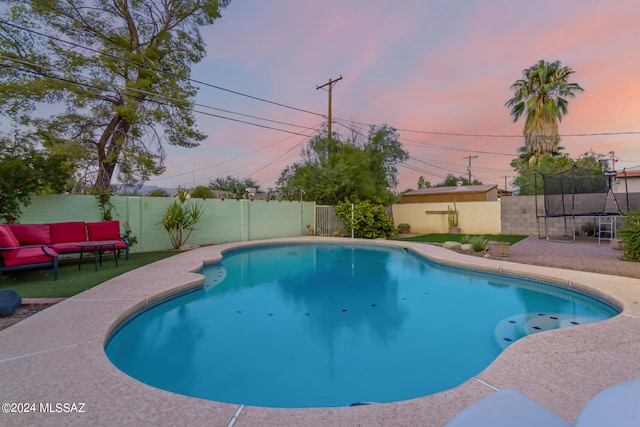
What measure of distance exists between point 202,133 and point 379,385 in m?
13.1

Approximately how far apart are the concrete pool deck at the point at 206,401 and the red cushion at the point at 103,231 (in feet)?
12.8

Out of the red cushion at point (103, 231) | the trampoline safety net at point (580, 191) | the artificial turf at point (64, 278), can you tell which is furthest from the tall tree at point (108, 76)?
the trampoline safety net at point (580, 191)

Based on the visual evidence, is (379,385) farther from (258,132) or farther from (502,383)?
(258,132)

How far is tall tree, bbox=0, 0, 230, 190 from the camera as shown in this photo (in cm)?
988

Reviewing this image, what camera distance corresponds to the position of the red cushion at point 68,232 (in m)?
6.29

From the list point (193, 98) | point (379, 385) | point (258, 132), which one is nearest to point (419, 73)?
point (258, 132)

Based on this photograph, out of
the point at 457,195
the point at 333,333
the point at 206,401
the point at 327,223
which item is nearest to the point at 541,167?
the point at 457,195

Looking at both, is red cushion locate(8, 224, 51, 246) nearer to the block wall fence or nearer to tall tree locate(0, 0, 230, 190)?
tall tree locate(0, 0, 230, 190)

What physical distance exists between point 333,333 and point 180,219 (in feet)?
Answer: 23.3

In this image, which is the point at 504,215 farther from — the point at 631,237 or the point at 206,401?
the point at 206,401

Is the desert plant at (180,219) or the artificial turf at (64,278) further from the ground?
the desert plant at (180,219)

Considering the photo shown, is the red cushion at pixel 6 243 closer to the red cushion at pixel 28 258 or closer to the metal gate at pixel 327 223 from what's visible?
the red cushion at pixel 28 258

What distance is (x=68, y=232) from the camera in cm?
646

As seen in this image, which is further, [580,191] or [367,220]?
[367,220]
